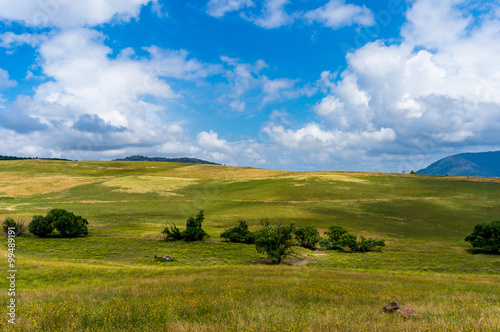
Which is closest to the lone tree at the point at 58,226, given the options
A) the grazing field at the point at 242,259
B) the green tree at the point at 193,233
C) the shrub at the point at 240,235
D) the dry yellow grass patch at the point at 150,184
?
the grazing field at the point at 242,259

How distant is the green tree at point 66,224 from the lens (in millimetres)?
47281

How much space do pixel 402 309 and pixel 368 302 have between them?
8.45ft

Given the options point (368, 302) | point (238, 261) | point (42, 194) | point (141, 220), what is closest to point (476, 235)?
point (238, 261)

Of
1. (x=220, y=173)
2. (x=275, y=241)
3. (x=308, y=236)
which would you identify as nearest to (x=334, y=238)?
(x=308, y=236)

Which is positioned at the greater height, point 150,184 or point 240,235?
point 150,184

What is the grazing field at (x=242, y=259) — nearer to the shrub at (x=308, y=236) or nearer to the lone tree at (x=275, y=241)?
the lone tree at (x=275, y=241)

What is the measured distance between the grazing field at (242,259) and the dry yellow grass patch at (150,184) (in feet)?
2.49

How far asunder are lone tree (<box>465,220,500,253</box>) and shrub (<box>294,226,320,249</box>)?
23045 mm

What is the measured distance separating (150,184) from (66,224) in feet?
207

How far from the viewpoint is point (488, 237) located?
40875 mm

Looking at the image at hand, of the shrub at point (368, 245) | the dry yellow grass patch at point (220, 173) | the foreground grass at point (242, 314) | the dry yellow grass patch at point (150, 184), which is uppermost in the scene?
the dry yellow grass patch at point (220, 173)

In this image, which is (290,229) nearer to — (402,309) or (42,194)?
(402,309)

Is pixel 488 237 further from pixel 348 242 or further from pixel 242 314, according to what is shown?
pixel 242 314

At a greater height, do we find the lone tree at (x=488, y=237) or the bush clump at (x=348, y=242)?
the lone tree at (x=488, y=237)
